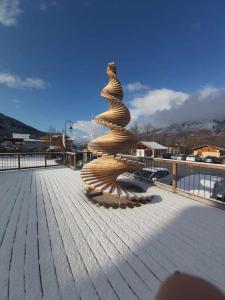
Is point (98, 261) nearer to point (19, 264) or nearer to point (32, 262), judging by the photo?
point (32, 262)

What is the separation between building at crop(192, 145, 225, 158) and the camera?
37.0m

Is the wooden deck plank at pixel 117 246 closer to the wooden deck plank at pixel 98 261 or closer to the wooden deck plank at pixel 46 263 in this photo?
the wooden deck plank at pixel 98 261

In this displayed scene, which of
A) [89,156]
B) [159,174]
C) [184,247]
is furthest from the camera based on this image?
[89,156]

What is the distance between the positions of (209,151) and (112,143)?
40.3 meters

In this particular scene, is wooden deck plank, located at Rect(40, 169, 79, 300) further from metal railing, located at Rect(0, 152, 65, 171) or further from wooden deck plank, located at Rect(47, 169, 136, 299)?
metal railing, located at Rect(0, 152, 65, 171)

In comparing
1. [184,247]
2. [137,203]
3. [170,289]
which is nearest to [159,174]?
[137,203]

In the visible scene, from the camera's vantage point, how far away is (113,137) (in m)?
4.30

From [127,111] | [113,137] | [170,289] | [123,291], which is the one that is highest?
[127,111]

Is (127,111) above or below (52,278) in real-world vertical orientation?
above

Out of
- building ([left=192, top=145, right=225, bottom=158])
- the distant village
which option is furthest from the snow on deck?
building ([left=192, top=145, right=225, bottom=158])

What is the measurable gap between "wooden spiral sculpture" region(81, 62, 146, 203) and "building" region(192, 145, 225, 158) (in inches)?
1532

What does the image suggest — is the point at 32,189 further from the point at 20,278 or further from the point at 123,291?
the point at 123,291

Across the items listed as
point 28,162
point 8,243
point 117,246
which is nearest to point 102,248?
point 117,246

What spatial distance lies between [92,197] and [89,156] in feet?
18.6
